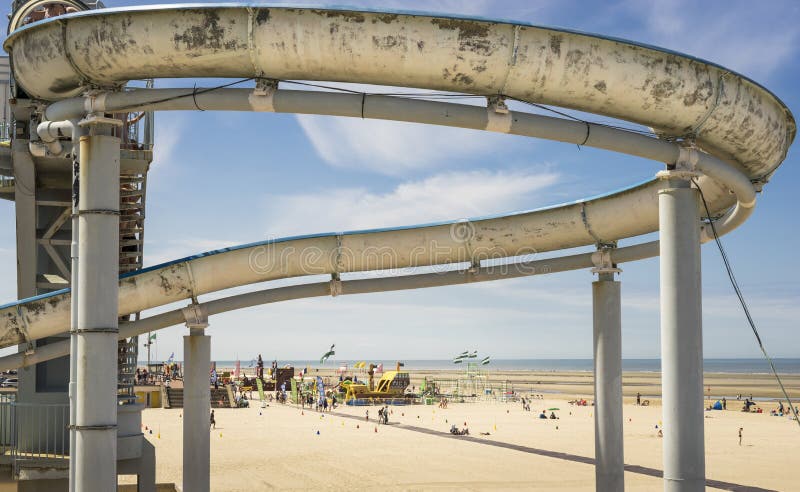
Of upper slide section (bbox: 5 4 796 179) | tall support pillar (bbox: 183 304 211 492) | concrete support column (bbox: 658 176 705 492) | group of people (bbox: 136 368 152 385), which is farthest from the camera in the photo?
group of people (bbox: 136 368 152 385)

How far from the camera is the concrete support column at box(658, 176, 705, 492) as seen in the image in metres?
10.7

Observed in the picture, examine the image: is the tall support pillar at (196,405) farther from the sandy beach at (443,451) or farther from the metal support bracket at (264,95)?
the sandy beach at (443,451)

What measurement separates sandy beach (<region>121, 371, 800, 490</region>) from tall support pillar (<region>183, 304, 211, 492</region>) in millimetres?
10463

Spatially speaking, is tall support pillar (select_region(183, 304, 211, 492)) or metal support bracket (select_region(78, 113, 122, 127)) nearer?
metal support bracket (select_region(78, 113, 122, 127))

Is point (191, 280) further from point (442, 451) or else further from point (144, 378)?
Answer: point (144, 378)

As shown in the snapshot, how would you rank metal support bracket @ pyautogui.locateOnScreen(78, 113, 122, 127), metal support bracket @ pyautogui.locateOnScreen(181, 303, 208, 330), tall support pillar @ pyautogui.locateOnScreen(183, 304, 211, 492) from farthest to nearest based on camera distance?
tall support pillar @ pyautogui.locateOnScreen(183, 304, 211, 492), metal support bracket @ pyautogui.locateOnScreen(181, 303, 208, 330), metal support bracket @ pyautogui.locateOnScreen(78, 113, 122, 127)

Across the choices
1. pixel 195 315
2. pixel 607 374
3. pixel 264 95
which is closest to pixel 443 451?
pixel 607 374

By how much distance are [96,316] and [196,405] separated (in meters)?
6.56

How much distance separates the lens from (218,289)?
1700cm

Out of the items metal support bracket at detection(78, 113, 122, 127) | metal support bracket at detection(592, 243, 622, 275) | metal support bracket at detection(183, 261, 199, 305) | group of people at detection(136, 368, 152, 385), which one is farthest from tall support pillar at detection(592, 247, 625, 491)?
group of people at detection(136, 368, 152, 385)

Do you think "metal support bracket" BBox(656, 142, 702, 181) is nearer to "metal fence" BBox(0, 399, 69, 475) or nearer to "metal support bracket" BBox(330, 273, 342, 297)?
"metal support bracket" BBox(330, 273, 342, 297)

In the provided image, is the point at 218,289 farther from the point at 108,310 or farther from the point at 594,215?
the point at 594,215

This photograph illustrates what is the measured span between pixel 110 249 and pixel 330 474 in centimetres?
2113

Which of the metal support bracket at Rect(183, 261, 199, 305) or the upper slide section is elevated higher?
the upper slide section
